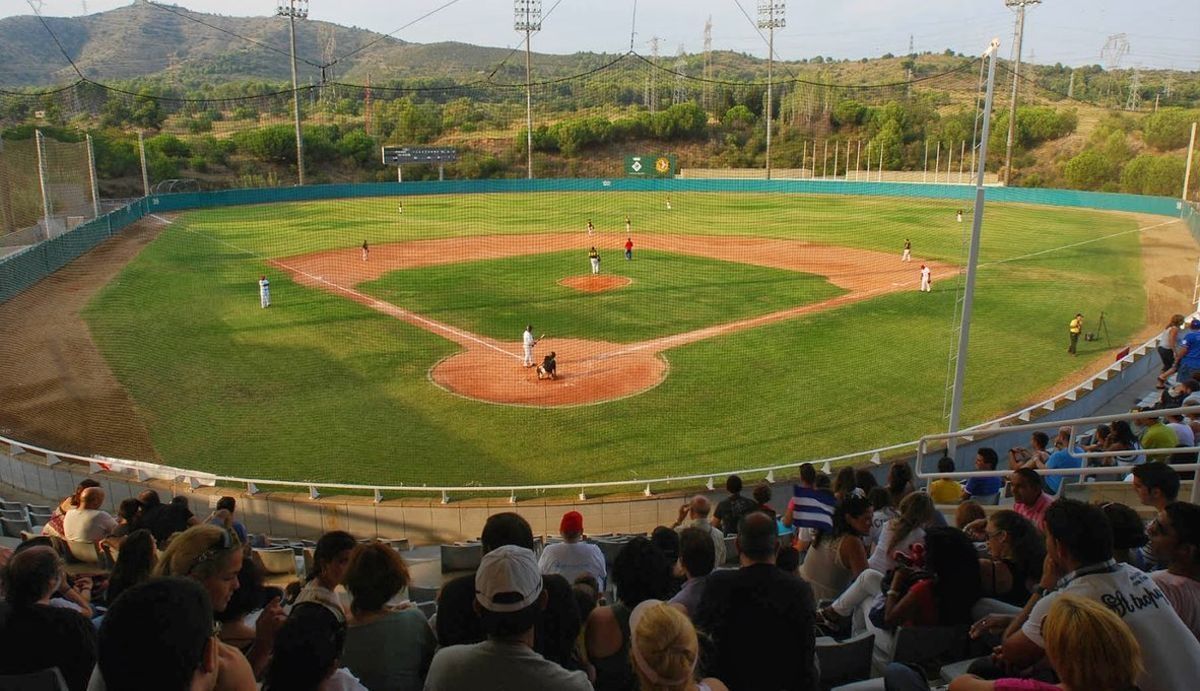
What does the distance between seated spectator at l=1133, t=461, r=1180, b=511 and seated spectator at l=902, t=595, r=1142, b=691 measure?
9.24ft

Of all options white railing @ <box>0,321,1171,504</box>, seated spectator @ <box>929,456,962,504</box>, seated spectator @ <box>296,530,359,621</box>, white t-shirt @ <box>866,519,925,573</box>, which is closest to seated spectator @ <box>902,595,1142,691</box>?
white t-shirt @ <box>866,519,925,573</box>

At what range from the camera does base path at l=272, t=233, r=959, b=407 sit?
19672 millimetres

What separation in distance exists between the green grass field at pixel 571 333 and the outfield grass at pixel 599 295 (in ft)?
0.49

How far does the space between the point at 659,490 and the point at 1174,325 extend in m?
9.93

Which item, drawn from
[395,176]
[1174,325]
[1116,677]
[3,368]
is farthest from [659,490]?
[395,176]

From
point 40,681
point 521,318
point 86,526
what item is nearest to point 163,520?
point 86,526

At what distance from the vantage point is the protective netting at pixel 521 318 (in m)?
16.5

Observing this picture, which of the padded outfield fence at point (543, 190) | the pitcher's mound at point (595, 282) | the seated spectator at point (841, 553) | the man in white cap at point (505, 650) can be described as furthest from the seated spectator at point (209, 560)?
the padded outfield fence at point (543, 190)

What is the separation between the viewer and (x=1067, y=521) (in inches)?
156

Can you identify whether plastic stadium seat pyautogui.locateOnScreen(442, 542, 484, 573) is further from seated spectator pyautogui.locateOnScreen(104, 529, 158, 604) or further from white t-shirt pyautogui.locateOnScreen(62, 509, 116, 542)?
seated spectator pyautogui.locateOnScreen(104, 529, 158, 604)

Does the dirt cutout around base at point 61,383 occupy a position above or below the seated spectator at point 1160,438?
below

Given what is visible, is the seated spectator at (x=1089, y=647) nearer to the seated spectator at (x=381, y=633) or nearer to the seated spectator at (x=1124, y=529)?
the seated spectator at (x=1124, y=529)

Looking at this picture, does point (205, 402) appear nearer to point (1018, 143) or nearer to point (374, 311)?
point (374, 311)

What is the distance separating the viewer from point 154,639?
2.63 meters
